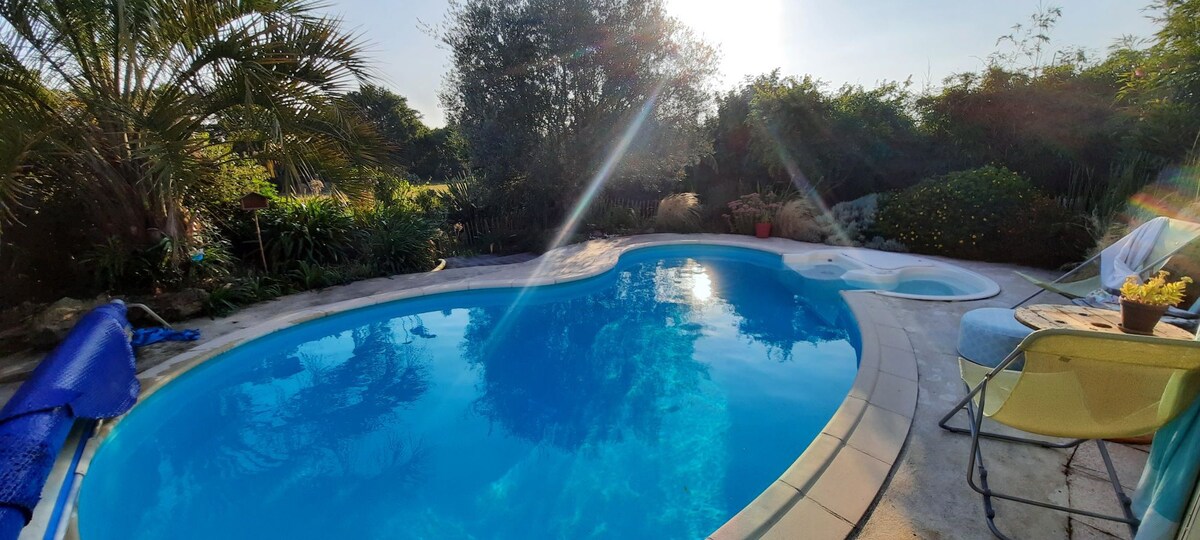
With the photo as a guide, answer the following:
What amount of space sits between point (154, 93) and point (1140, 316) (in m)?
7.44

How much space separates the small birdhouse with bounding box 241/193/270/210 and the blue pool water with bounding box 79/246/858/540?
6.20ft

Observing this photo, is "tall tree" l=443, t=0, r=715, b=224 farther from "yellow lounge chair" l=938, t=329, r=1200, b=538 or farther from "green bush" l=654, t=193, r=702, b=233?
"yellow lounge chair" l=938, t=329, r=1200, b=538

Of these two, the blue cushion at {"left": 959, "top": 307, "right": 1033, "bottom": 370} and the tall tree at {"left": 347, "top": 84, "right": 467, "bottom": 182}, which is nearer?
Answer: the blue cushion at {"left": 959, "top": 307, "right": 1033, "bottom": 370}

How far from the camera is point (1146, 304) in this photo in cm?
228

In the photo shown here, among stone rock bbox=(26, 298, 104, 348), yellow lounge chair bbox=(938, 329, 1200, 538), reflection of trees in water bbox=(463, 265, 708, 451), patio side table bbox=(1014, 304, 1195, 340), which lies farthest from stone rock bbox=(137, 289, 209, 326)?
patio side table bbox=(1014, 304, 1195, 340)

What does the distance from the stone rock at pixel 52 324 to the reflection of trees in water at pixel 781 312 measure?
6.61m

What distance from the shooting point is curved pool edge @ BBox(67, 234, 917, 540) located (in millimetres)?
2027

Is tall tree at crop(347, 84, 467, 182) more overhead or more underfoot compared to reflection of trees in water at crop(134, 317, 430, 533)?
more overhead

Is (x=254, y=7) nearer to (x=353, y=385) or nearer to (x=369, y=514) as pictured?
(x=353, y=385)

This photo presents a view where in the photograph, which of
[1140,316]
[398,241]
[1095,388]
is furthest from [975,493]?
[398,241]

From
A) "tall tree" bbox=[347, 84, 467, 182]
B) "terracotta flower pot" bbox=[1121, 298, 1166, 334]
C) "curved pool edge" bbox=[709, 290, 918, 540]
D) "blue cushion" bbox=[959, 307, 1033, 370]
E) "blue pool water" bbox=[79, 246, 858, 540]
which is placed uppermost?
"tall tree" bbox=[347, 84, 467, 182]

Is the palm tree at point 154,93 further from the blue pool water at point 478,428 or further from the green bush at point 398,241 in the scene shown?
the green bush at point 398,241

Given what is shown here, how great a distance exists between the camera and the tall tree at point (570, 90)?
860 centimetres

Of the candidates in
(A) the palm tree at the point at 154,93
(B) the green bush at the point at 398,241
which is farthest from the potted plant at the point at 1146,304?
(B) the green bush at the point at 398,241
